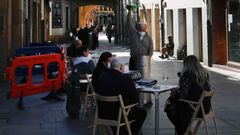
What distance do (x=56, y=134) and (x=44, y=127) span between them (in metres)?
0.67

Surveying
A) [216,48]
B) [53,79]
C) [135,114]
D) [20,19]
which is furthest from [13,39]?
[135,114]

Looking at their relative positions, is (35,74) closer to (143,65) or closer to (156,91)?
(143,65)

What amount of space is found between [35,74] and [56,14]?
28.4 metres

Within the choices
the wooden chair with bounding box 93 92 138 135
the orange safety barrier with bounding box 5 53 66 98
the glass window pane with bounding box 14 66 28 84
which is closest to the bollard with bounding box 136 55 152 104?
the orange safety barrier with bounding box 5 53 66 98

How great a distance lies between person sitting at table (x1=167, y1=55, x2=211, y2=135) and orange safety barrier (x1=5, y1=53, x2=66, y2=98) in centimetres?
508

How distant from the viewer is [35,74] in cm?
1257

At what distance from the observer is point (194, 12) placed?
2094cm

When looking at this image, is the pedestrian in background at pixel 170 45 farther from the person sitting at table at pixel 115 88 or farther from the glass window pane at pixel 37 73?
the person sitting at table at pixel 115 88

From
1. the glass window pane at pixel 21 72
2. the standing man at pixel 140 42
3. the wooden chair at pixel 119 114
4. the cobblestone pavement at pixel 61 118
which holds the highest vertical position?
the standing man at pixel 140 42

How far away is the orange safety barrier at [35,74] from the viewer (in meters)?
10.4

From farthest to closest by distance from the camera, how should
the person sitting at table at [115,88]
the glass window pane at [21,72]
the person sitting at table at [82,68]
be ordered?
the glass window pane at [21,72]
the person sitting at table at [82,68]
the person sitting at table at [115,88]

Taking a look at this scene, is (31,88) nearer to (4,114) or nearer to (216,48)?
Result: (4,114)

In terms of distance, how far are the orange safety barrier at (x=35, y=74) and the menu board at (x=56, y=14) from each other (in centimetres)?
2737

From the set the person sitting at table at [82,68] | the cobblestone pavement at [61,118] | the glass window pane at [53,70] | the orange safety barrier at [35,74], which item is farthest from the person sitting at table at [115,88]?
the glass window pane at [53,70]
